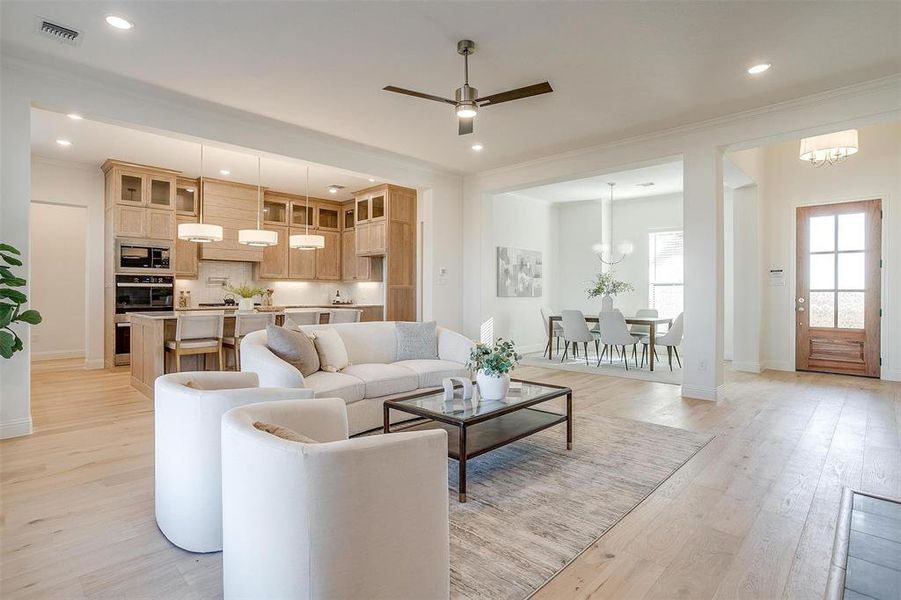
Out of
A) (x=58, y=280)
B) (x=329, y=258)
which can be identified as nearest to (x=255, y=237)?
(x=329, y=258)

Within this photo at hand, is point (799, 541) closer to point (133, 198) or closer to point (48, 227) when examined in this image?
point (133, 198)

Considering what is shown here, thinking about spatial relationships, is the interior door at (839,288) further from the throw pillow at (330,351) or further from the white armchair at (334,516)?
the white armchair at (334,516)

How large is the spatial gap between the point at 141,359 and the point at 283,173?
343cm

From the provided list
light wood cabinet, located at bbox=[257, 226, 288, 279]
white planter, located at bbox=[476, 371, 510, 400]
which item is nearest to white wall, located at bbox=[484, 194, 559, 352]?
light wood cabinet, located at bbox=[257, 226, 288, 279]

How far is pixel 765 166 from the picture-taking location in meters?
7.02

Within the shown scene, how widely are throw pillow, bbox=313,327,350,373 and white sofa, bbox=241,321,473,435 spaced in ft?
0.24

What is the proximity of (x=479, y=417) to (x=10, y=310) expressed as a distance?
3.52 m

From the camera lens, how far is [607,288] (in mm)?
8602

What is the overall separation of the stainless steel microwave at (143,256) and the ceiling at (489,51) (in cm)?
342

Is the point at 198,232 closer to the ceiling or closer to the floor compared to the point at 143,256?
closer to the ceiling

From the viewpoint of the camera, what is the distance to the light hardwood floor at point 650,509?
1878 millimetres

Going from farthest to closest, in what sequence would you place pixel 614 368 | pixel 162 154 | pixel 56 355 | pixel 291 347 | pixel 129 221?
pixel 56 355
pixel 614 368
pixel 129 221
pixel 162 154
pixel 291 347

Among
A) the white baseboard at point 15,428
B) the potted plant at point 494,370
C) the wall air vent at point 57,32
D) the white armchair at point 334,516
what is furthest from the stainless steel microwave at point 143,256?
the white armchair at point 334,516

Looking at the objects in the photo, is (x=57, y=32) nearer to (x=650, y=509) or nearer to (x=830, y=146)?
(x=650, y=509)
